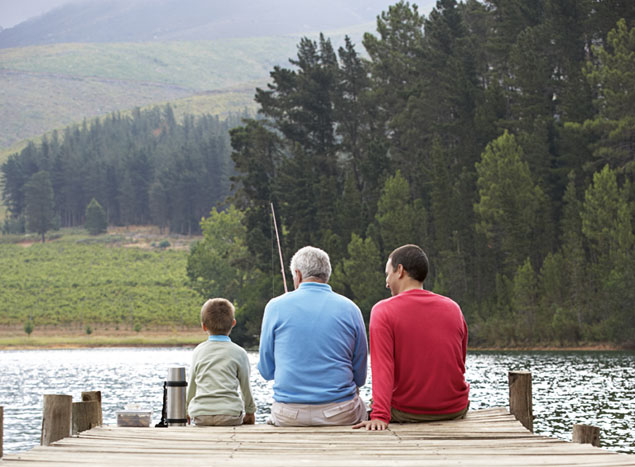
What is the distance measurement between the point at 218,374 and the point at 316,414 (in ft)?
3.59

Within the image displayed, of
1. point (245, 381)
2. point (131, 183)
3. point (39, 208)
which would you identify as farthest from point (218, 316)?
point (131, 183)

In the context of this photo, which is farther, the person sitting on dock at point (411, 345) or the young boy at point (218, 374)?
the young boy at point (218, 374)

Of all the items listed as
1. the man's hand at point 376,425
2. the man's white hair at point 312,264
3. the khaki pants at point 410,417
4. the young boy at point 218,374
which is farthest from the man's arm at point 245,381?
the man's hand at point 376,425

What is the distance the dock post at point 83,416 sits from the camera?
8.80 meters

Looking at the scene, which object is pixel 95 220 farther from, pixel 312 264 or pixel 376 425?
pixel 376 425

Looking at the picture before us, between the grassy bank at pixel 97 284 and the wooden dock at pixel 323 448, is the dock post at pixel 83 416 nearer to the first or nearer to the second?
the wooden dock at pixel 323 448

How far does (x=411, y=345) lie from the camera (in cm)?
702

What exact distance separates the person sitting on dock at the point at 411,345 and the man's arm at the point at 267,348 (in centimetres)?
77

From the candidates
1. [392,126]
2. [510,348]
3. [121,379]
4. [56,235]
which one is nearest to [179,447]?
[121,379]

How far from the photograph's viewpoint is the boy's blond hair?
25.7ft

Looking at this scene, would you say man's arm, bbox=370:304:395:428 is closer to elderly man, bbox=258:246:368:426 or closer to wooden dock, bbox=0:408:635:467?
wooden dock, bbox=0:408:635:467

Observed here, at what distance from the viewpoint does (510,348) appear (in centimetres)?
5894

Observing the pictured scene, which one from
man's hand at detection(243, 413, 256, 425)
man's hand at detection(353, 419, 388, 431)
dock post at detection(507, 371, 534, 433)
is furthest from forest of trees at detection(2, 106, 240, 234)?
man's hand at detection(353, 419, 388, 431)

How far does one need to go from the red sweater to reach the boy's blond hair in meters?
1.37
